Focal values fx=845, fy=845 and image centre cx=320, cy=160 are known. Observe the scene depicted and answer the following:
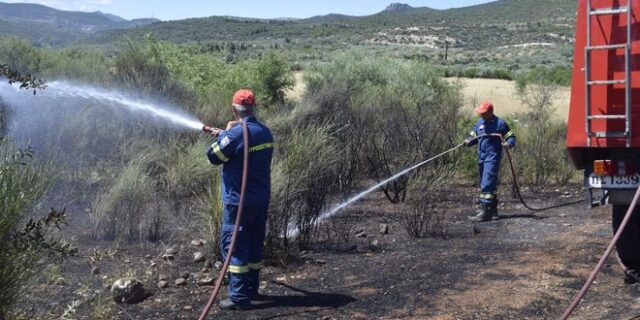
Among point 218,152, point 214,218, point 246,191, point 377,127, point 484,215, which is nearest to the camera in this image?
point 218,152

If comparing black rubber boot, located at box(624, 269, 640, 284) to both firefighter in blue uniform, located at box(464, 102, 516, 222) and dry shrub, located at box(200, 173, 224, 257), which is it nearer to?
dry shrub, located at box(200, 173, 224, 257)

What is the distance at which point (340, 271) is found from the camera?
794 centimetres

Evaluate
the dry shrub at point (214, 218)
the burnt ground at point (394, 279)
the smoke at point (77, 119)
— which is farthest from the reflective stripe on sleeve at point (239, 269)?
the smoke at point (77, 119)

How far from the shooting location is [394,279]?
7531 millimetres

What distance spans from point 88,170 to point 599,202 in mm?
7068

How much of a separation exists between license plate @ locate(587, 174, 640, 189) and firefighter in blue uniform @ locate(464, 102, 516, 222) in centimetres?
461

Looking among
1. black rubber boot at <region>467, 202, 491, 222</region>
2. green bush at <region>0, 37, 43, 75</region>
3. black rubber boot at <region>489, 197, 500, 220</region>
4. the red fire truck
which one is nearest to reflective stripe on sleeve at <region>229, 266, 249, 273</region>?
the red fire truck

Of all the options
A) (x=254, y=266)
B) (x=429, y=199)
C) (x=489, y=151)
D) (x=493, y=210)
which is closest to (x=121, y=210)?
(x=254, y=266)

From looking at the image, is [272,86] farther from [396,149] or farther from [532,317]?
[532,317]

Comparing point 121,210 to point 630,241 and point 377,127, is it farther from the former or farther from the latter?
point 377,127

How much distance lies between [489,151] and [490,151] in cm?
1

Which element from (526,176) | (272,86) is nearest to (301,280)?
(526,176)

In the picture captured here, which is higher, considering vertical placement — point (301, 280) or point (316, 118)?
point (316, 118)

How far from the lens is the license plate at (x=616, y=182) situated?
6418 millimetres
